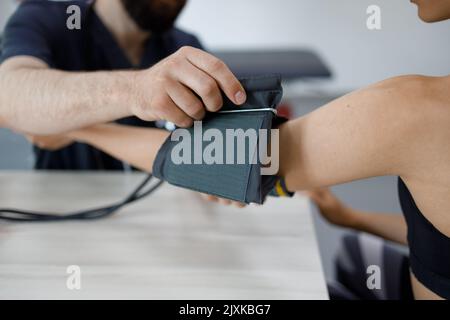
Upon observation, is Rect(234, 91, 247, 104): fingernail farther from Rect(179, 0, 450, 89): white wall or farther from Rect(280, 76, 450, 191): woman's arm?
Rect(179, 0, 450, 89): white wall

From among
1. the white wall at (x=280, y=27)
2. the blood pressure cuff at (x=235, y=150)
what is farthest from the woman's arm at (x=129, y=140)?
the white wall at (x=280, y=27)

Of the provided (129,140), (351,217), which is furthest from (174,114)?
(351,217)

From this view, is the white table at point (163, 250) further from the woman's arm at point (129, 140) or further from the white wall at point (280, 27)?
the white wall at point (280, 27)

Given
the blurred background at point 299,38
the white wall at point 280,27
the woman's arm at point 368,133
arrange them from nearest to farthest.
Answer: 1. the woman's arm at point 368,133
2. the blurred background at point 299,38
3. the white wall at point 280,27

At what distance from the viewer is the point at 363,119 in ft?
1.70

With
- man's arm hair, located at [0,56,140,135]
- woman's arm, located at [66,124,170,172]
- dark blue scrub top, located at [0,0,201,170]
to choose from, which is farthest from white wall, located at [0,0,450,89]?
man's arm hair, located at [0,56,140,135]

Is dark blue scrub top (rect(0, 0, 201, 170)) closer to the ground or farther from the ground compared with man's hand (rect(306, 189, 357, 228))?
farther from the ground

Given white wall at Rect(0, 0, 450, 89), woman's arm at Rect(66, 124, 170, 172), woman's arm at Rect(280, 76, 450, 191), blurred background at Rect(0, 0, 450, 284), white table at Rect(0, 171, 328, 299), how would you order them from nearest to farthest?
woman's arm at Rect(280, 76, 450, 191), white table at Rect(0, 171, 328, 299), woman's arm at Rect(66, 124, 170, 172), blurred background at Rect(0, 0, 450, 284), white wall at Rect(0, 0, 450, 89)

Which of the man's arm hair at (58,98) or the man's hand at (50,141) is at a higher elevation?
the man's arm hair at (58,98)

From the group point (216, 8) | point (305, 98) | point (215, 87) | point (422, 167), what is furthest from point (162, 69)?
point (216, 8)

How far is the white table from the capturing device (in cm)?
60

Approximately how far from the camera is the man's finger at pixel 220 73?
0.50m

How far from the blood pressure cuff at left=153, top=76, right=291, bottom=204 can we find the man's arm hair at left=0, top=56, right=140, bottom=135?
11 centimetres
